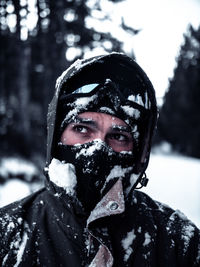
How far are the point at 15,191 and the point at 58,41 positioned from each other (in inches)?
192

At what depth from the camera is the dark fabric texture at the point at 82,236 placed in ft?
5.22

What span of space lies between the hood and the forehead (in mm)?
247

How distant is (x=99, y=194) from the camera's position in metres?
1.80

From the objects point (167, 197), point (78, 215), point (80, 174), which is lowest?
point (167, 197)

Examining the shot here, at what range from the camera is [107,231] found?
1.71m

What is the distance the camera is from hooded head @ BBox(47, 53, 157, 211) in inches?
72.6

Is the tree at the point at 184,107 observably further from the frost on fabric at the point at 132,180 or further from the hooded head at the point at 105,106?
the frost on fabric at the point at 132,180

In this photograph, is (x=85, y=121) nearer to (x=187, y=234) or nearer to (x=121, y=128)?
(x=121, y=128)

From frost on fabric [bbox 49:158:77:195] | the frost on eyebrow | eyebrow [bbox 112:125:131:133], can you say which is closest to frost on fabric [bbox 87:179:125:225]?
frost on fabric [bbox 49:158:77:195]

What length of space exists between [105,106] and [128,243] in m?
1.08

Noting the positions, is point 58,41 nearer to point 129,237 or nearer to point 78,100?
point 78,100

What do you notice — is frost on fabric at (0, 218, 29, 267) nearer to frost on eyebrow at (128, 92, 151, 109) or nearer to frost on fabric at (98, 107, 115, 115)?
frost on fabric at (98, 107, 115, 115)

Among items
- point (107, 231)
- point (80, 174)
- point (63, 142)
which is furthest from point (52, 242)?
point (63, 142)

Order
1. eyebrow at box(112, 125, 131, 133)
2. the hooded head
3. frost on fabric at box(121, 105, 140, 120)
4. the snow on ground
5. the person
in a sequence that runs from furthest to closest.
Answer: the snow on ground, frost on fabric at box(121, 105, 140, 120), eyebrow at box(112, 125, 131, 133), the hooded head, the person
